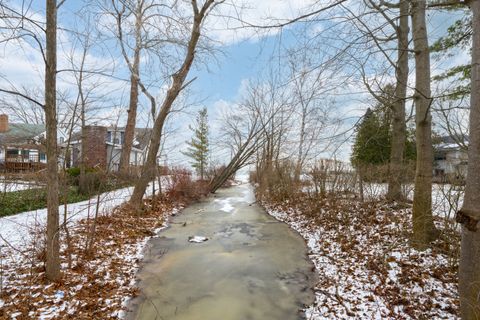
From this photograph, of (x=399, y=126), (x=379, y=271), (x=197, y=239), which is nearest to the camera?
(x=379, y=271)

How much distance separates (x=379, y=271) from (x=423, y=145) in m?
2.24

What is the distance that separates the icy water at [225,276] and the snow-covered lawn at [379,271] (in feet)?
1.23

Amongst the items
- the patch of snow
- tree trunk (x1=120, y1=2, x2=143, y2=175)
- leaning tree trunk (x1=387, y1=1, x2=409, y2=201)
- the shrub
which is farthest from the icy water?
tree trunk (x1=120, y1=2, x2=143, y2=175)

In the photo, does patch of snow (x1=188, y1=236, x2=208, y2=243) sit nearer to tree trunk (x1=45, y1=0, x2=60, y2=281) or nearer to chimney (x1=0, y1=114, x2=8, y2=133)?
tree trunk (x1=45, y1=0, x2=60, y2=281)

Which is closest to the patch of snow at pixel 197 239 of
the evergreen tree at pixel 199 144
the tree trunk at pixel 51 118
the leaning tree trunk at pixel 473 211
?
the tree trunk at pixel 51 118

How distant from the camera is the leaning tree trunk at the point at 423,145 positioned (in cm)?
453

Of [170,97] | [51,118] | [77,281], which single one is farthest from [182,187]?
[51,118]

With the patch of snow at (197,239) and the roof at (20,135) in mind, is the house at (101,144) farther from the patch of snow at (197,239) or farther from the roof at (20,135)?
the patch of snow at (197,239)

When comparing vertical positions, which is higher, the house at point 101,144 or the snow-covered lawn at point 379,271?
the house at point 101,144

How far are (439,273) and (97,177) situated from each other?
460 inches

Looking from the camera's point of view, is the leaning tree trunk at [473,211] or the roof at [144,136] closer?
the leaning tree trunk at [473,211]

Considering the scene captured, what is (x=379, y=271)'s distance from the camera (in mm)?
4266

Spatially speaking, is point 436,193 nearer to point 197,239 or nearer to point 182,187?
point 197,239

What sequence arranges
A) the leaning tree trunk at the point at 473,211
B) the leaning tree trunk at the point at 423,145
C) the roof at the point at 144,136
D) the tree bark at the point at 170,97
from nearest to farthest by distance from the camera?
the leaning tree trunk at the point at 473,211 → the leaning tree trunk at the point at 423,145 → the tree bark at the point at 170,97 → the roof at the point at 144,136
